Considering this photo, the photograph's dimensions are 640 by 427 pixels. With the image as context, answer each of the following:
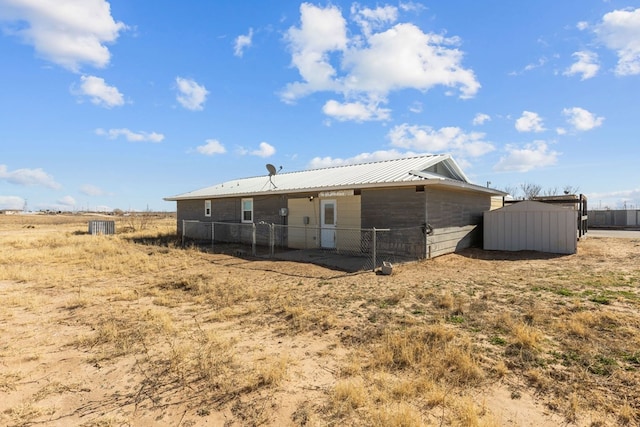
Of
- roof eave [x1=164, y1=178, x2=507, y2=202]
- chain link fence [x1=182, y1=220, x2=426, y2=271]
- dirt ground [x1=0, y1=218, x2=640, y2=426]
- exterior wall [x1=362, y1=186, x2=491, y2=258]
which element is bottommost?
dirt ground [x1=0, y1=218, x2=640, y2=426]

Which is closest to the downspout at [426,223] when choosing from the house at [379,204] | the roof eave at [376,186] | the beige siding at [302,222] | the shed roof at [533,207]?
the house at [379,204]

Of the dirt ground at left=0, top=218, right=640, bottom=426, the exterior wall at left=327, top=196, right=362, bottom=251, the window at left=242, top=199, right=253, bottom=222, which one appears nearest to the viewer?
the dirt ground at left=0, top=218, right=640, bottom=426

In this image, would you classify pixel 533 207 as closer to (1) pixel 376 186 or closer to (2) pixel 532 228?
(2) pixel 532 228

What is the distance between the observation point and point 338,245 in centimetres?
1398

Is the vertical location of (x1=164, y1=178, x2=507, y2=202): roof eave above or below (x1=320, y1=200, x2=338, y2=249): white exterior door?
above

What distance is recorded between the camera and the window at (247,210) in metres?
18.0

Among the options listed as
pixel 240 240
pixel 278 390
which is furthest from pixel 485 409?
pixel 240 240

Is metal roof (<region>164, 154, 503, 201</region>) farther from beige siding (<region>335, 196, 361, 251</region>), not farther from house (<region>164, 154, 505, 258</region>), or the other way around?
beige siding (<region>335, 196, 361, 251</region>)

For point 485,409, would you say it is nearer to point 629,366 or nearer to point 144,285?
point 629,366

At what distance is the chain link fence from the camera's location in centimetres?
1165

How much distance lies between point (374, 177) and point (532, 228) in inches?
261

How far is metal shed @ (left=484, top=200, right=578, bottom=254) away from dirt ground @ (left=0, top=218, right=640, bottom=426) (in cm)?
475

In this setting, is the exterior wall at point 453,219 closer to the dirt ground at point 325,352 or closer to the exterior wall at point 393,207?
the exterior wall at point 393,207

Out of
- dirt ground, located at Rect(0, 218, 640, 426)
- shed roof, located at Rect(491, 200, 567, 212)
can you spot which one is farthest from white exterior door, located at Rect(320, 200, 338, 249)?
shed roof, located at Rect(491, 200, 567, 212)
